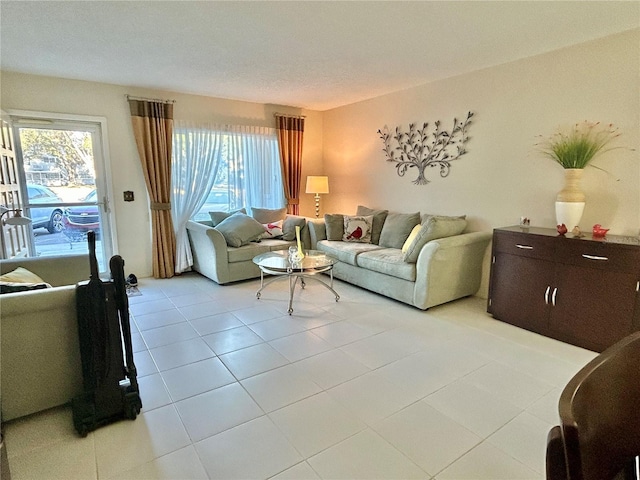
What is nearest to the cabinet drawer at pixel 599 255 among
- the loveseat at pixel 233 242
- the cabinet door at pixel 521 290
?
the cabinet door at pixel 521 290

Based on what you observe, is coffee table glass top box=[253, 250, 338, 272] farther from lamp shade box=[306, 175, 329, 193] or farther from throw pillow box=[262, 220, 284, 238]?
lamp shade box=[306, 175, 329, 193]

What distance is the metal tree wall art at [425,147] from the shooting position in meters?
3.94

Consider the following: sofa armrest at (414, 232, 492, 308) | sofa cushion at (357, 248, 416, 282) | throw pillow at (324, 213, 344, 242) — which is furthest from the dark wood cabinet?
throw pillow at (324, 213, 344, 242)

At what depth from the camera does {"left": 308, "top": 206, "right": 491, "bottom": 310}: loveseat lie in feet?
11.2

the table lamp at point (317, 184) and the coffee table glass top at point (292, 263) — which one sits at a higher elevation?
the table lamp at point (317, 184)

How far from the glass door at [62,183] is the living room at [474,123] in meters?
0.18

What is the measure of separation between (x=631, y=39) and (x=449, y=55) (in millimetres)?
1321

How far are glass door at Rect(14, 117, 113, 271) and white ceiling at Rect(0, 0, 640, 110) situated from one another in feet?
2.12

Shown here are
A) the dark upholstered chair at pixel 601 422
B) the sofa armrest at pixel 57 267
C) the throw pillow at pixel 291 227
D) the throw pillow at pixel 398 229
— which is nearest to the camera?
the dark upholstered chair at pixel 601 422

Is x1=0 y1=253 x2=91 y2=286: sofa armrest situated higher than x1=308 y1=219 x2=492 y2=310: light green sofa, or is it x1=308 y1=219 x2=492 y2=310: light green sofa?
x1=0 y1=253 x2=91 y2=286: sofa armrest

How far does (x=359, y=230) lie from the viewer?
4.63 meters

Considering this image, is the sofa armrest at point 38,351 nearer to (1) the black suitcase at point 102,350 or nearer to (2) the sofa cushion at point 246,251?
(1) the black suitcase at point 102,350

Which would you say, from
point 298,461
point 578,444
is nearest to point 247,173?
point 298,461

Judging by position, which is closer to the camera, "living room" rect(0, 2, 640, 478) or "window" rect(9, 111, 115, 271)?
"living room" rect(0, 2, 640, 478)
